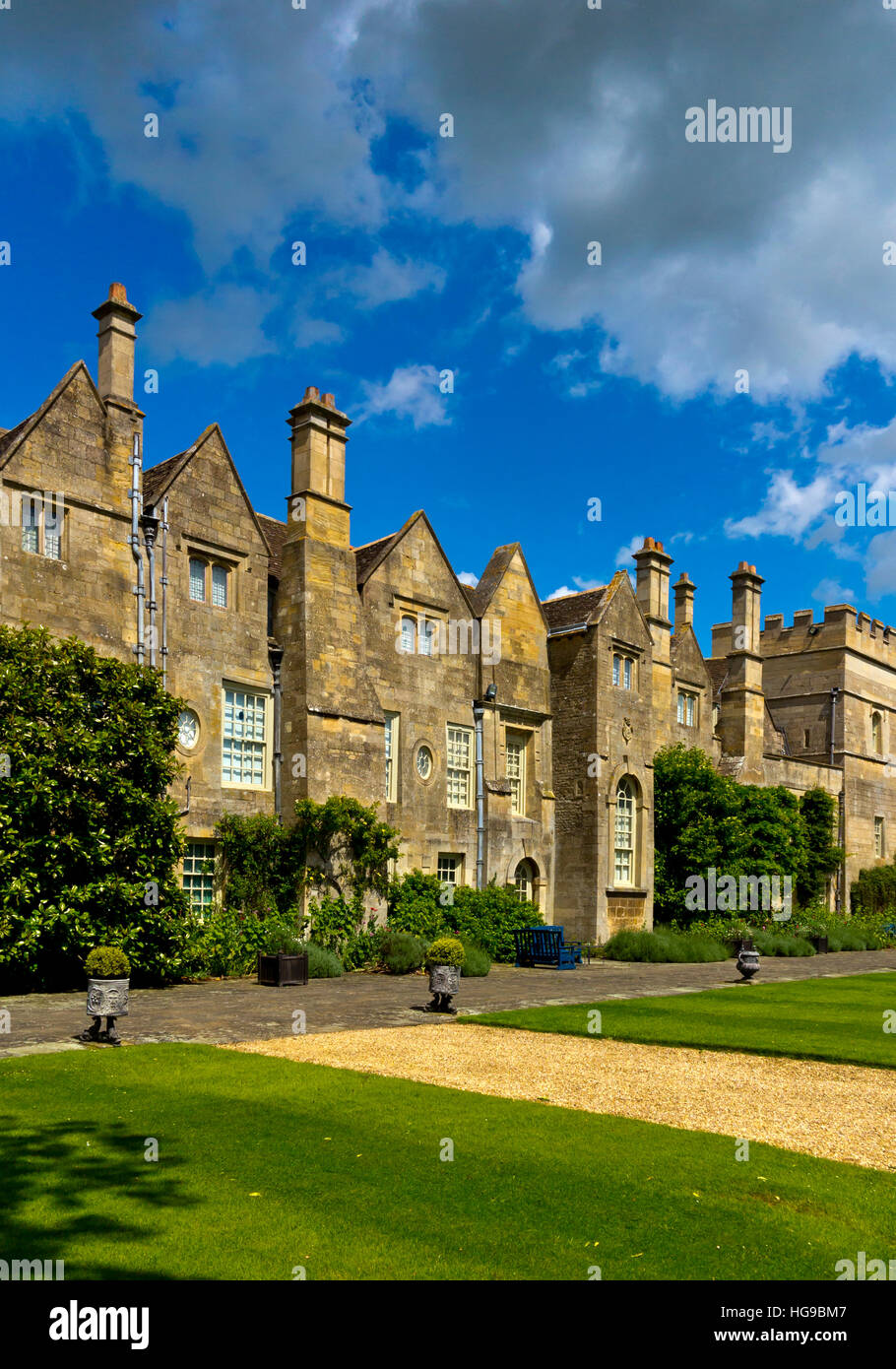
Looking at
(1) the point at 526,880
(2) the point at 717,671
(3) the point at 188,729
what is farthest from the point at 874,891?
(3) the point at 188,729

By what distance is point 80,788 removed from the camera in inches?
715

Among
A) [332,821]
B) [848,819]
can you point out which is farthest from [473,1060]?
[848,819]

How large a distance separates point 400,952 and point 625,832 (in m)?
11.2

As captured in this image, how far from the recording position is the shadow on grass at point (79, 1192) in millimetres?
5460

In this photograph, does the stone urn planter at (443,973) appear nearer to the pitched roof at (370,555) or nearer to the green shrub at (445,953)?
the green shrub at (445,953)

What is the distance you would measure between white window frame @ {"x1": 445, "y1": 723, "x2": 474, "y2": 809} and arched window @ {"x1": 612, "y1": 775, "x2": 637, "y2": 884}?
5197 millimetres

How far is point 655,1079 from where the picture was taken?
34.7ft

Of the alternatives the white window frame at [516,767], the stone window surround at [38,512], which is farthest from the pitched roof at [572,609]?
the stone window surround at [38,512]

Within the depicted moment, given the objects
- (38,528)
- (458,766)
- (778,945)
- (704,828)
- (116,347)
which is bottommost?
(778,945)

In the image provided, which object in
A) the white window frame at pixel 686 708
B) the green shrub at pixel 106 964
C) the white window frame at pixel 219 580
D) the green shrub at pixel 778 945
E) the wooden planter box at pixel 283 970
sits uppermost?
the white window frame at pixel 219 580

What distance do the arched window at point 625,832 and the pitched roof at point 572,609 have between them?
475 centimetres

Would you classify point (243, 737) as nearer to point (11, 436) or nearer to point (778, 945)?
point (11, 436)

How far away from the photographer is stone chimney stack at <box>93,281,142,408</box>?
20.9 metres
